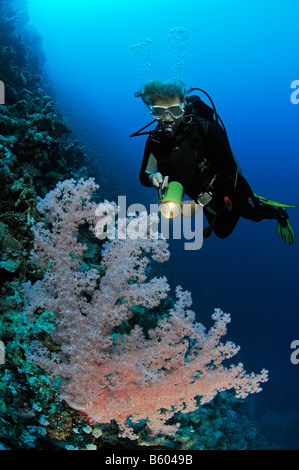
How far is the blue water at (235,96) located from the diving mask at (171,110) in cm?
2034

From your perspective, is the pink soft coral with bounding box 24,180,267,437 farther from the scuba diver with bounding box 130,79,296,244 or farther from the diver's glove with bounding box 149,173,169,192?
the scuba diver with bounding box 130,79,296,244

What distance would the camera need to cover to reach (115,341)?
2619mm

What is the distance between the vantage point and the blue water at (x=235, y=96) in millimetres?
32906

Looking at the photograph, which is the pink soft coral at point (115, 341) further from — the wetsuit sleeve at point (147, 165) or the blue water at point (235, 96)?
the blue water at point (235, 96)

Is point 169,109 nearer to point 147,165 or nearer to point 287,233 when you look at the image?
point 147,165

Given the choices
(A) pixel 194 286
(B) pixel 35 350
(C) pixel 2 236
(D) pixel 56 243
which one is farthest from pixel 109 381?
(A) pixel 194 286

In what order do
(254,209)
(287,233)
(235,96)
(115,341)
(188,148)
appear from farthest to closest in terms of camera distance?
(235,96) < (287,233) < (254,209) < (188,148) < (115,341)

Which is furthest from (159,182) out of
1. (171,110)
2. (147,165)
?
(171,110)

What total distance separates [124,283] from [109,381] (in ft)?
3.00

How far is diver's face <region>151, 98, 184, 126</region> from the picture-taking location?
9.58 ft

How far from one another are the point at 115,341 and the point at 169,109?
2.66 metres

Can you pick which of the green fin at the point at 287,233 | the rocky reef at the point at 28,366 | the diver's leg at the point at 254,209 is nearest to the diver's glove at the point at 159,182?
the diver's leg at the point at 254,209

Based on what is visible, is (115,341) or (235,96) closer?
(115,341)
